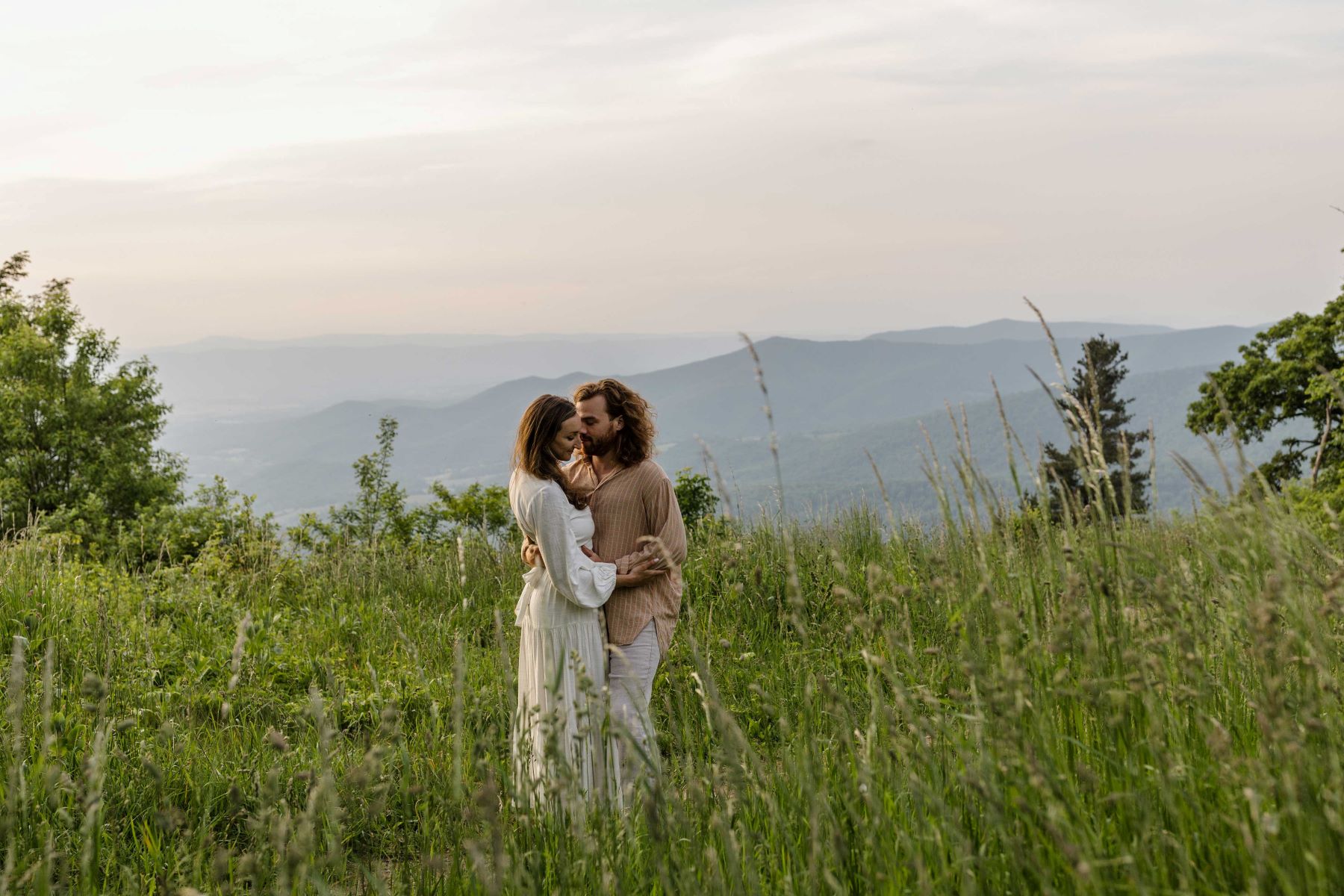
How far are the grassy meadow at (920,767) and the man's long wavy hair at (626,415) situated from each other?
134cm

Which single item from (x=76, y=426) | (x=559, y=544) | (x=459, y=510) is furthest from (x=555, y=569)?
(x=76, y=426)

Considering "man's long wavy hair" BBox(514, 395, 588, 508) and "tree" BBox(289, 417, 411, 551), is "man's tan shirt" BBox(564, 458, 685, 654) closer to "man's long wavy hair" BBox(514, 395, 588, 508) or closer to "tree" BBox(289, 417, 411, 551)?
"man's long wavy hair" BBox(514, 395, 588, 508)

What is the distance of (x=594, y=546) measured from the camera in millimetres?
4906

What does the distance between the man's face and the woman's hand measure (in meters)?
0.54

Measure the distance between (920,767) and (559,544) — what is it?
2.22m

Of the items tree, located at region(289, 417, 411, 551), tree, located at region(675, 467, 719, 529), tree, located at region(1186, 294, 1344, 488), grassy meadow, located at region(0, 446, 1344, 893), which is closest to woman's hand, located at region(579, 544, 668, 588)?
grassy meadow, located at region(0, 446, 1344, 893)

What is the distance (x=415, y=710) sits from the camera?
231 inches

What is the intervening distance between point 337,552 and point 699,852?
8.55 metres

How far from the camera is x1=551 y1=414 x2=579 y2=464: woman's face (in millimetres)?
4496

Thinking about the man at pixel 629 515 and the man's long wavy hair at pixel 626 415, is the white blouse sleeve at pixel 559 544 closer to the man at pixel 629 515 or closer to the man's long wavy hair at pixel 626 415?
the man at pixel 629 515

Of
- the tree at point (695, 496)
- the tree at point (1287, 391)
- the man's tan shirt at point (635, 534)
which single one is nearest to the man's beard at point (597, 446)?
the man's tan shirt at point (635, 534)

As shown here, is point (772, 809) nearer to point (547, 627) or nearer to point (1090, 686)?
point (1090, 686)

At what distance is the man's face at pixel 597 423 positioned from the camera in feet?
15.9

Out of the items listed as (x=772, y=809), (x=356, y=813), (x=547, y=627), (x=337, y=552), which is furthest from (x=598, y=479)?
(x=337, y=552)
